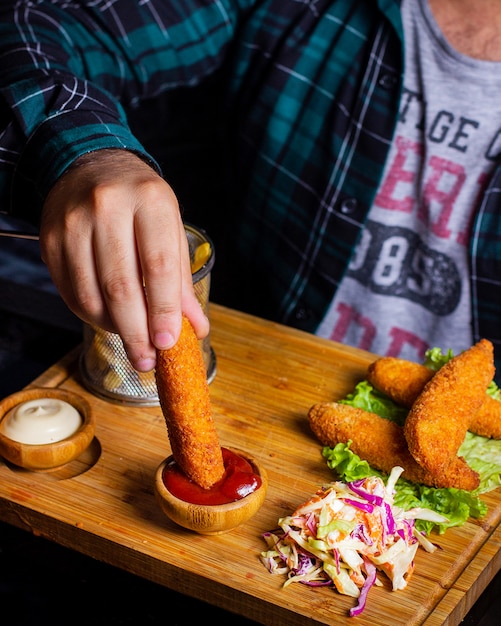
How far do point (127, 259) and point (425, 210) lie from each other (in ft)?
3.95

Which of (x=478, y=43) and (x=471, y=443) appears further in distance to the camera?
(x=478, y=43)

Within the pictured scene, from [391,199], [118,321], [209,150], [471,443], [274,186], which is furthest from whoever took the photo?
[209,150]

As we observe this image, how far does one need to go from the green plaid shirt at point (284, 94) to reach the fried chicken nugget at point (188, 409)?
3.11 ft

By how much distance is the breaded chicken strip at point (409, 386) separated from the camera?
1570mm

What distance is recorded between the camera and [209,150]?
288 centimetres

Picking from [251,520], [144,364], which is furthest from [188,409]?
[251,520]

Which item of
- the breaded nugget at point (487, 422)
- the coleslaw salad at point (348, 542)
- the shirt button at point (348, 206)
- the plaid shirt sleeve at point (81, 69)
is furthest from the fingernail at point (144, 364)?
the shirt button at point (348, 206)

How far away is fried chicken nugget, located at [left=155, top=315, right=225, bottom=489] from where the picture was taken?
1.27 metres

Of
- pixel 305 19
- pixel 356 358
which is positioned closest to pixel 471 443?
pixel 356 358

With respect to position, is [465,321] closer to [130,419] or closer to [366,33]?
[366,33]

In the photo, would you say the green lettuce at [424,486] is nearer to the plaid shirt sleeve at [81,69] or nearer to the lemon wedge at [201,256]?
the lemon wedge at [201,256]

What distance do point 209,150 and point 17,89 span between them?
1.21m

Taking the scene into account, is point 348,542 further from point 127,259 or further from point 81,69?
point 81,69

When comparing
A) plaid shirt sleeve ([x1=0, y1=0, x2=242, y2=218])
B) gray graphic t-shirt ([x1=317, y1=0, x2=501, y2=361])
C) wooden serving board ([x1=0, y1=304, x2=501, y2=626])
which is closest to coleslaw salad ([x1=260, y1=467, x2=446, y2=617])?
wooden serving board ([x1=0, y1=304, x2=501, y2=626])
